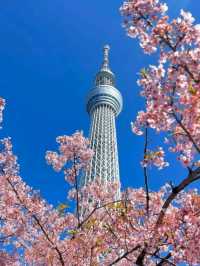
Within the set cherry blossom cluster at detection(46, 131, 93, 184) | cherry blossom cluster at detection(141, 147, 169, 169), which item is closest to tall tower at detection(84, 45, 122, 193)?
cherry blossom cluster at detection(46, 131, 93, 184)

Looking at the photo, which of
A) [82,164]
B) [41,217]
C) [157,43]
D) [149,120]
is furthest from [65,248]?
[157,43]

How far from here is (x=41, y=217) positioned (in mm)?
8156

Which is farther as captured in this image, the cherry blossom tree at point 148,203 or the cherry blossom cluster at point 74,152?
the cherry blossom cluster at point 74,152

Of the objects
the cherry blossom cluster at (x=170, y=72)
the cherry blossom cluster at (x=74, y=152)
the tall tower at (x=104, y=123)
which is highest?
the tall tower at (x=104, y=123)

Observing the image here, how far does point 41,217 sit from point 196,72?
17.3 ft

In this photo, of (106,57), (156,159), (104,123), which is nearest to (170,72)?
(156,159)

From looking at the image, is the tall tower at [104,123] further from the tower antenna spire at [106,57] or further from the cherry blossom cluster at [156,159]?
the cherry blossom cluster at [156,159]

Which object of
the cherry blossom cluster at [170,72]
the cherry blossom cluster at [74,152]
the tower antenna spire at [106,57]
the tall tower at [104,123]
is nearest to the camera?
the cherry blossom cluster at [170,72]

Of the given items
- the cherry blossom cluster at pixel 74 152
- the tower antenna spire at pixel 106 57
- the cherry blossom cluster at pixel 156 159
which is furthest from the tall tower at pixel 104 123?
the cherry blossom cluster at pixel 156 159

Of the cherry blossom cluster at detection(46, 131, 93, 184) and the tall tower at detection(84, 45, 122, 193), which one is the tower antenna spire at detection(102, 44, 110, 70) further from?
the cherry blossom cluster at detection(46, 131, 93, 184)

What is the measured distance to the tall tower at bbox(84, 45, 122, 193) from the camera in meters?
A: 57.8

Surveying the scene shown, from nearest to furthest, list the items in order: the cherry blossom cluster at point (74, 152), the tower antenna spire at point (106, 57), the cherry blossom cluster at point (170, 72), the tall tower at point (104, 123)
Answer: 1. the cherry blossom cluster at point (170, 72)
2. the cherry blossom cluster at point (74, 152)
3. the tall tower at point (104, 123)
4. the tower antenna spire at point (106, 57)

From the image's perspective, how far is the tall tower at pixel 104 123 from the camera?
57750mm

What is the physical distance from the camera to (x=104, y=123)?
6600 centimetres
